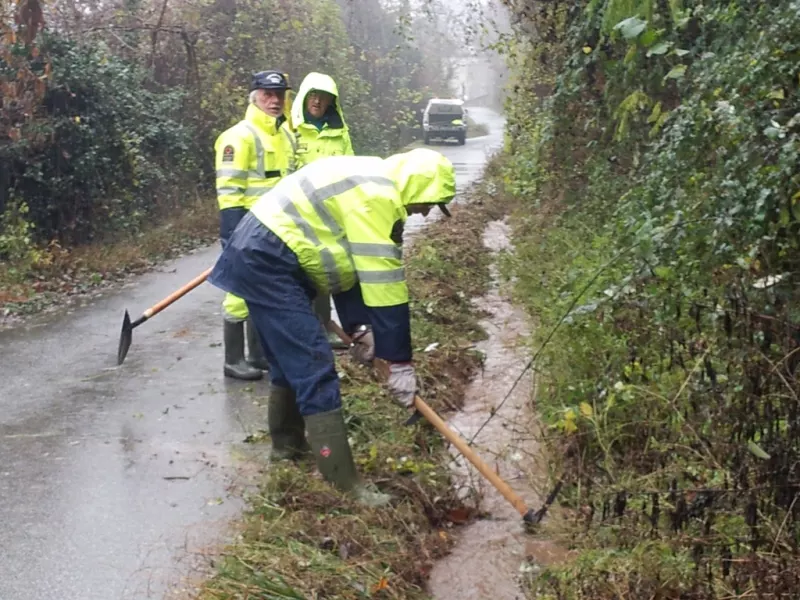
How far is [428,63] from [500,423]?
137ft

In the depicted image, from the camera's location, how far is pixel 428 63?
45.9 m

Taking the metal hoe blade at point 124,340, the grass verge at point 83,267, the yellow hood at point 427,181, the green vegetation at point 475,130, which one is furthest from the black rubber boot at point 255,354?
the green vegetation at point 475,130

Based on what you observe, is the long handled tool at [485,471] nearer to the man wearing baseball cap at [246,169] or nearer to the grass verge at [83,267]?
the man wearing baseball cap at [246,169]

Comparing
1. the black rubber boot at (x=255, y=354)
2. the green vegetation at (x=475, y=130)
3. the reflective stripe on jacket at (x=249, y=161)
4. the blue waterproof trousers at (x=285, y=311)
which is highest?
the reflective stripe on jacket at (x=249, y=161)

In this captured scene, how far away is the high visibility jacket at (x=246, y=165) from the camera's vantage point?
6.39 m

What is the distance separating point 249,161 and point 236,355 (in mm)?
1283

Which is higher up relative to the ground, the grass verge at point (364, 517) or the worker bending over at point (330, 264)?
the worker bending over at point (330, 264)

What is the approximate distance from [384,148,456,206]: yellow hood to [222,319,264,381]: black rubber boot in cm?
259

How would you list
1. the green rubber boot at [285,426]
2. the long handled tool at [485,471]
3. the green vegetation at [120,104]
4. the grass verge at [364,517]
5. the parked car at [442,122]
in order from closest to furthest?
the grass verge at [364,517], the long handled tool at [485,471], the green rubber boot at [285,426], the green vegetation at [120,104], the parked car at [442,122]

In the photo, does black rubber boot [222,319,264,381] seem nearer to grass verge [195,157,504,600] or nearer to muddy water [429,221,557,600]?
grass verge [195,157,504,600]

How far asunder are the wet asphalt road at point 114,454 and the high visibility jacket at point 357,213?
1.22m

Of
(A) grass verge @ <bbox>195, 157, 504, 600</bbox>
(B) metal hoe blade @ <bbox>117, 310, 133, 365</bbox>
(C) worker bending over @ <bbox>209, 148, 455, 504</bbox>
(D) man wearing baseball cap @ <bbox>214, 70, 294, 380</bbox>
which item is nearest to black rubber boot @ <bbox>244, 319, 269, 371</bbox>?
(D) man wearing baseball cap @ <bbox>214, 70, 294, 380</bbox>

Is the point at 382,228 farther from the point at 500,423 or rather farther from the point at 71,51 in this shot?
the point at 71,51

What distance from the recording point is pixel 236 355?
6.53m
